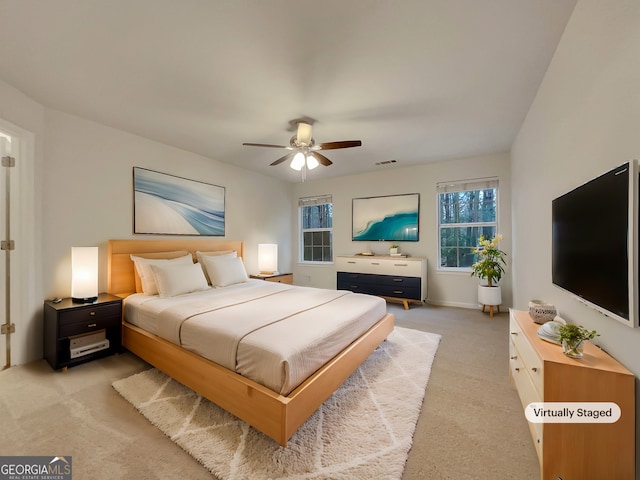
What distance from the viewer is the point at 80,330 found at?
2459mm

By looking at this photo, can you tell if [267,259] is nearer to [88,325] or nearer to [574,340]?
[88,325]

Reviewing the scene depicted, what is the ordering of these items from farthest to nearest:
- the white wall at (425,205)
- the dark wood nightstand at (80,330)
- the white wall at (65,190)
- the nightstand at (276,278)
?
the nightstand at (276,278) < the white wall at (425,205) < the white wall at (65,190) < the dark wood nightstand at (80,330)

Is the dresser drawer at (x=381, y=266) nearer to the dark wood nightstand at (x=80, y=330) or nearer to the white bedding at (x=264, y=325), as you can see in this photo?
the white bedding at (x=264, y=325)

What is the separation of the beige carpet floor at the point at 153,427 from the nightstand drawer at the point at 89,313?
443 mm

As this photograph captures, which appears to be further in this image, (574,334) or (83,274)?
(83,274)

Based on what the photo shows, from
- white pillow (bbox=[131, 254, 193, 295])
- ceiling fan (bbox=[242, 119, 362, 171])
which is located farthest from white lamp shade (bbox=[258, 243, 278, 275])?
ceiling fan (bbox=[242, 119, 362, 171])

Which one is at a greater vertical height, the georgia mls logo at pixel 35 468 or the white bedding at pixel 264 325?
the white bedding at pixel 264 325

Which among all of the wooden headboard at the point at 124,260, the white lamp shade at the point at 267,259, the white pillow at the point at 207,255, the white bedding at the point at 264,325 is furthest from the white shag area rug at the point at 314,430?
the white lamp shade at the point at 267,259

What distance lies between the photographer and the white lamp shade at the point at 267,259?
15.9 feet

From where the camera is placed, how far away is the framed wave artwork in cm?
488

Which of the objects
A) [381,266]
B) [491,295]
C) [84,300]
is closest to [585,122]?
[491,295]

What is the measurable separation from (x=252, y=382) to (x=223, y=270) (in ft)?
7.46

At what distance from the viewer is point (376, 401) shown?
6.36 feet

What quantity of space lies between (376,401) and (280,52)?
8.78 ft
